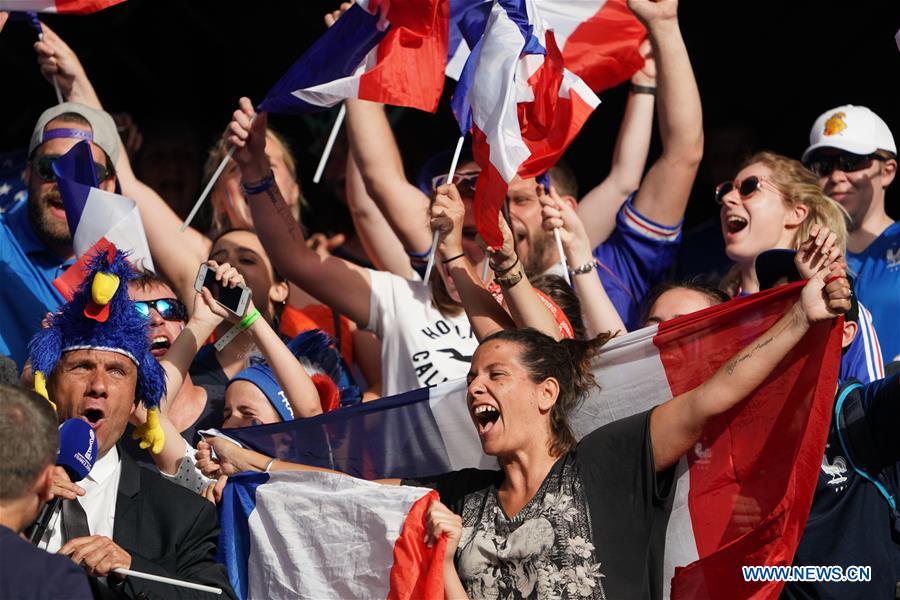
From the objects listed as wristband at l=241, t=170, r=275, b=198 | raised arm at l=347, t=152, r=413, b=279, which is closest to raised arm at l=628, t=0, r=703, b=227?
raised arm at l=347, t=152, r=413, b=279

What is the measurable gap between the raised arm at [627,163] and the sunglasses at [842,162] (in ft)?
2.43

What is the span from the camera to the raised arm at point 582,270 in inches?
215

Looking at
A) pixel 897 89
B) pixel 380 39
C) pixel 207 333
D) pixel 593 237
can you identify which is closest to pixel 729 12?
pixel 897 89

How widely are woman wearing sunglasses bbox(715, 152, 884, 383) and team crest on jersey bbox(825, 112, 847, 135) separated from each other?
0.41 meters

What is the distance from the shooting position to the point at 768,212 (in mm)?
5734

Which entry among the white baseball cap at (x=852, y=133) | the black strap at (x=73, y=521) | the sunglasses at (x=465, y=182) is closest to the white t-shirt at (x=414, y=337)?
the sunglasses at (x=465, y=182)

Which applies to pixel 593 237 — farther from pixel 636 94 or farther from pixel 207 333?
pixel 207 333

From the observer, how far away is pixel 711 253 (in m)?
6.90

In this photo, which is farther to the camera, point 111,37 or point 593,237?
point 111,37

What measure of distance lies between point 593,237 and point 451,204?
1316mm

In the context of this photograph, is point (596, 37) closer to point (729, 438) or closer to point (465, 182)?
point (465, 182)

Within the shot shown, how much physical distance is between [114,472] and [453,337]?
1565 millimetres

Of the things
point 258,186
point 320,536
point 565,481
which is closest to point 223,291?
point 258,186

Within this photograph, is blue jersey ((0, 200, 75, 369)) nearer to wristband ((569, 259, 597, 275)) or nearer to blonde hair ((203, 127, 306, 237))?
blonde hair ((203, 127, 306, 237))
